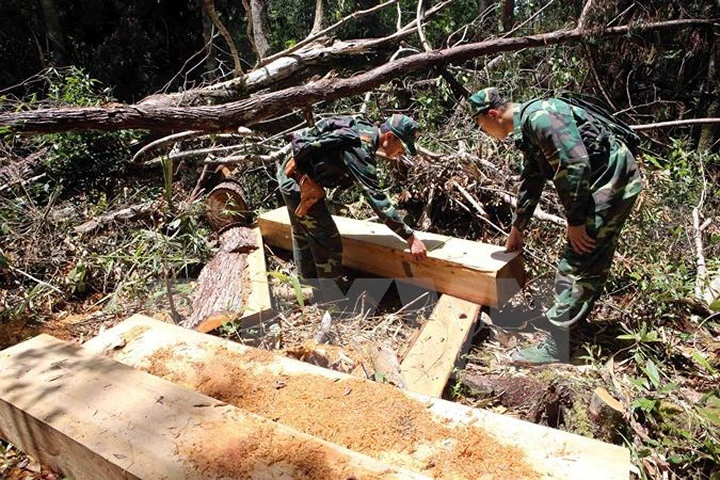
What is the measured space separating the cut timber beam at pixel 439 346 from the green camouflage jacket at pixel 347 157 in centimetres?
56

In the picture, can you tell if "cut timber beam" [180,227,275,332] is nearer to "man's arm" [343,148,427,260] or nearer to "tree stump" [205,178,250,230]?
"tree stump" [205,178,250,230]

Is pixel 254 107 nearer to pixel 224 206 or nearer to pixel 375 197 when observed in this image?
pixel 224 206

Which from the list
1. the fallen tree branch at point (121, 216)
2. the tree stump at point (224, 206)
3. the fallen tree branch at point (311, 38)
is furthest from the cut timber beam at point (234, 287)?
the fallen tree branch at point (311, 38)

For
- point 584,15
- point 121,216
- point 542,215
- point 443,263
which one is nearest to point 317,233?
point 443,263

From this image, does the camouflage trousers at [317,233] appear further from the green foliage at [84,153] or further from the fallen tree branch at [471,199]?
the green foliage at [84,153]

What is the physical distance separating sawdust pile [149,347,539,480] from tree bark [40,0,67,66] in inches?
306

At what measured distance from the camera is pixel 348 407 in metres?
1.96

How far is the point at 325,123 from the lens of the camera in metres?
3.53

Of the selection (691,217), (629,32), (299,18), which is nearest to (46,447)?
(691,217)

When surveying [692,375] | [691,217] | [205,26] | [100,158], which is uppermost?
[205,26]

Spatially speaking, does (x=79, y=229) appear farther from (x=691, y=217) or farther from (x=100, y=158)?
(x=691, y=217)

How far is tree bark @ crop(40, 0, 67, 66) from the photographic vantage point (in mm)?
7895

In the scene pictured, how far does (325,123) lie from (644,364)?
2541 mm

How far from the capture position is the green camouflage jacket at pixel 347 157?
328 cm
